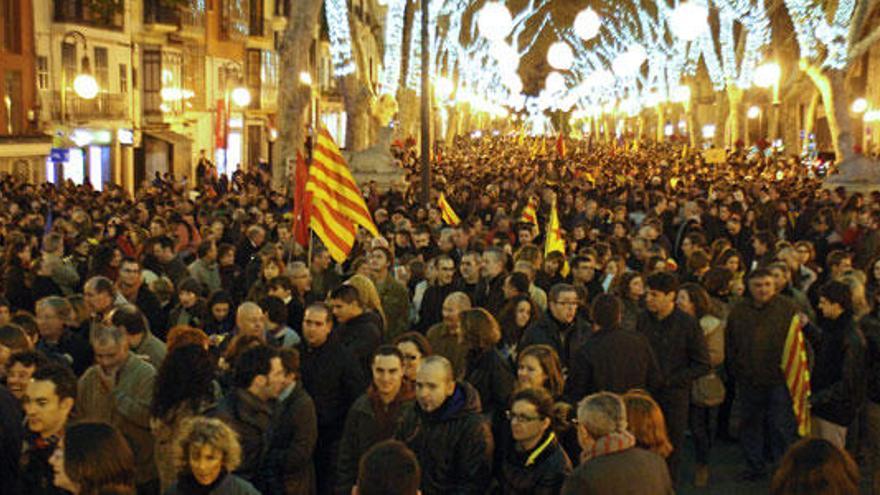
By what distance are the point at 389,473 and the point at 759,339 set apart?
5092 millimetres

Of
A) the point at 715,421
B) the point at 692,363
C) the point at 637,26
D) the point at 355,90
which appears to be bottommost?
the point at 715,421

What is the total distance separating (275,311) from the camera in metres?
8.27

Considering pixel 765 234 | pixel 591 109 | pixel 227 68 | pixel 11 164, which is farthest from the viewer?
pixel 591 109

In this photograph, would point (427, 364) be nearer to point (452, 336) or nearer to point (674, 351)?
point (452, 336)

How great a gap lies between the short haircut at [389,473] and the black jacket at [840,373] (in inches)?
176

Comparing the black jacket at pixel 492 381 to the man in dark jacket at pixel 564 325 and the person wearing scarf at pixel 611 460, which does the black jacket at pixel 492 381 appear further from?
the person wearing scarf at pixel 611 460

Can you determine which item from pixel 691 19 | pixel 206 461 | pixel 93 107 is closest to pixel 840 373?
pixel 206 461

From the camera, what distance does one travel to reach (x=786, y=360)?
8.52 m

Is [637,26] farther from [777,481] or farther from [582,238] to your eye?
[777,481]

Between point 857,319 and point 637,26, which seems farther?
point 637,26

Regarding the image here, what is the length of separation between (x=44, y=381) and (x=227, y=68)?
45.6 metres

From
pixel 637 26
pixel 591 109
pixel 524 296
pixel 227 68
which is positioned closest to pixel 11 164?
pixel 227 68

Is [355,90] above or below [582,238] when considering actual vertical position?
above

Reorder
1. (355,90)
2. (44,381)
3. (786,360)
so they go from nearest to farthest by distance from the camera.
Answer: (44,381)
(786,360)
(355,90)
